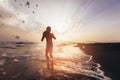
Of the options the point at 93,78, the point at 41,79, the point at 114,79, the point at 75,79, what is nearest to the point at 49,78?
the point at 41,79

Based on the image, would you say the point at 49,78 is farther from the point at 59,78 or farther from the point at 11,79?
the point at 11,79

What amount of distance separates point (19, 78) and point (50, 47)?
5039 mm

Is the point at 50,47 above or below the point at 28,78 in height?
above

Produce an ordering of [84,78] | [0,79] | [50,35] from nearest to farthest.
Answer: [0,79] < [84,78] < [50,35]

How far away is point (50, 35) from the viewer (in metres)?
16.3

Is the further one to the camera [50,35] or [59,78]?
[50,35]

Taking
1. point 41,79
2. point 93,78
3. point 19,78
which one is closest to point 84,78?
point 93,78

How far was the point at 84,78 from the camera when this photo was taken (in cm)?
1223

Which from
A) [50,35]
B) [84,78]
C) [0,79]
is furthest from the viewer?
[50,35]

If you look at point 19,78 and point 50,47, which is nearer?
point 19,78

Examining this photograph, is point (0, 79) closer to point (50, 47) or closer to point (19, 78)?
point (19, 78)

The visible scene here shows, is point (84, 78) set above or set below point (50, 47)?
below

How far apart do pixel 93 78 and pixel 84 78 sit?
47 cm

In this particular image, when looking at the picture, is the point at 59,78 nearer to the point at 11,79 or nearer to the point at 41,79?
the point at 41,79
